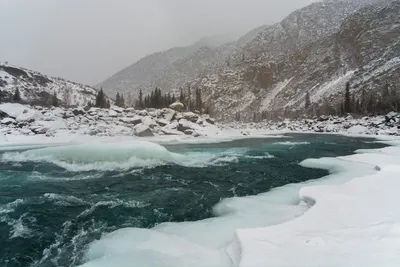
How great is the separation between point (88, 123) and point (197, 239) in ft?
157

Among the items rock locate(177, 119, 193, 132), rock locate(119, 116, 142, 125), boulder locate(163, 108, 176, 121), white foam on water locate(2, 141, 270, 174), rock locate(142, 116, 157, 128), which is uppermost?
boulder locate(163, 108, 176, 121)

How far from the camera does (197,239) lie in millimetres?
8703

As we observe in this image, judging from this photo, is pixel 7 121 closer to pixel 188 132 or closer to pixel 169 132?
pixel 169 132

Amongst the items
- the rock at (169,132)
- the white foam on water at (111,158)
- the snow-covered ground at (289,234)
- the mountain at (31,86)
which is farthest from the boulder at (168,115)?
the mountain at (31,86)

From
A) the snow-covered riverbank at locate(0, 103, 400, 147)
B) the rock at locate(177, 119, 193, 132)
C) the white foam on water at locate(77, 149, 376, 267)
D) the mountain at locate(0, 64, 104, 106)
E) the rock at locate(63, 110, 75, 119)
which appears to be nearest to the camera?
the white foam on water at locate(77, 149, 376, 267)

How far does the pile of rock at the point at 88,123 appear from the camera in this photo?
47.1 meters

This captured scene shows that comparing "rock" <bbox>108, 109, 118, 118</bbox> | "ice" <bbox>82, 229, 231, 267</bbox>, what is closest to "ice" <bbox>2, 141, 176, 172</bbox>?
"ice" <bbox>82, 229, 231, 267</bbox>

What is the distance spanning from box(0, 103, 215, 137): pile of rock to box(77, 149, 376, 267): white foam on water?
40.0 m

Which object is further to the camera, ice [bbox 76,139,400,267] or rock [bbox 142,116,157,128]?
rock [bbox 142,116,157,128]

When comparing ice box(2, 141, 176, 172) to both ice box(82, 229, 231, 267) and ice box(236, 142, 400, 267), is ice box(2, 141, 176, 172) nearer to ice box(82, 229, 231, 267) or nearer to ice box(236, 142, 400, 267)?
ice box(82, 229, 231, 267)

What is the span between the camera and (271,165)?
76.3 feet

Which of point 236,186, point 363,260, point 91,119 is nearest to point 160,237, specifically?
point 363,260

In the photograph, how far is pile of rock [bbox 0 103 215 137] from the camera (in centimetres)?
4709

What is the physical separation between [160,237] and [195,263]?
194 cm
